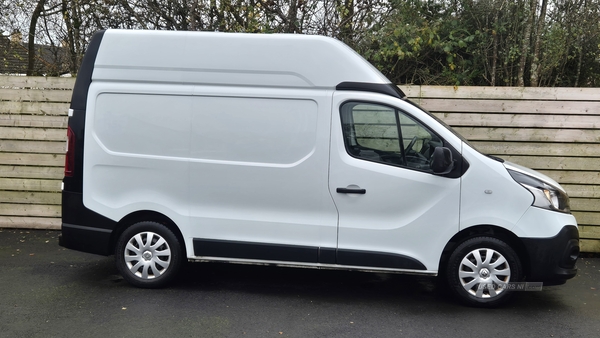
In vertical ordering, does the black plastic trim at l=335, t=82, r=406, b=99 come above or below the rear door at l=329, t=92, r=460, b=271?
above

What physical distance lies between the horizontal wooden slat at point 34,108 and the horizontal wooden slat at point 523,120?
5.01m

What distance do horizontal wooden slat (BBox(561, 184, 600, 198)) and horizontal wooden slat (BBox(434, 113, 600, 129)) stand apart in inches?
28.8

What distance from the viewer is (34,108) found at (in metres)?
7.45


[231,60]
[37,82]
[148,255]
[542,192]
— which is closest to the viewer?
[542,192]

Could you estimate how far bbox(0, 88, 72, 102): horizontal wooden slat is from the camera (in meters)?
7.41

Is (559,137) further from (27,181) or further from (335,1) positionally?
(27,181)

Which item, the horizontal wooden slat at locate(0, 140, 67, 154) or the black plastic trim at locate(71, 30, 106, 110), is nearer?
the black plastic trim at locate(71, 30, 106, 110)

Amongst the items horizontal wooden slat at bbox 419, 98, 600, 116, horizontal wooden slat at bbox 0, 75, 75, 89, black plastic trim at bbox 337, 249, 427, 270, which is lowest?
black plastic trim at bbox 337, 249, 427, 270

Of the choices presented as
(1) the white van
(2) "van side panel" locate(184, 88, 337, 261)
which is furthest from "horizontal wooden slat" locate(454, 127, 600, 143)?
(2) "van side panel" locate(184, 88, 337, 261)

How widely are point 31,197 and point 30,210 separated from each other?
186 millimetres

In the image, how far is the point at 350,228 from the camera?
4922 mm

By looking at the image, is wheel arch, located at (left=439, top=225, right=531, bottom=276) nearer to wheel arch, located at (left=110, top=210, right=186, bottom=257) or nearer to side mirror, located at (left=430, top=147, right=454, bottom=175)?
side mirror, located at (left=430, top=147, right=454, bottom=175)

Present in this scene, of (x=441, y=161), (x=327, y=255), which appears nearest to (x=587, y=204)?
(x=441, y=161)

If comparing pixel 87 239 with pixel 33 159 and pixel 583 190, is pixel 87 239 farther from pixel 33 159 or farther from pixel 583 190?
pixel 583 190
